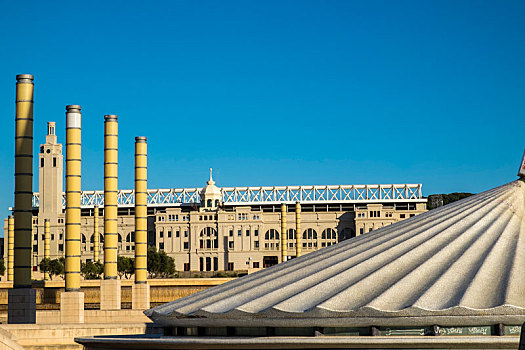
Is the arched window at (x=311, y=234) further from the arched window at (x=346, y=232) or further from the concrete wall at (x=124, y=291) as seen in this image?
the concrete wall at (x=124, y=291)

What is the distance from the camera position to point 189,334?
1606 centimetres

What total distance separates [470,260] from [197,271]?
108802 millimetres

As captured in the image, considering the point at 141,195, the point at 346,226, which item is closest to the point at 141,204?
the point at 141,195

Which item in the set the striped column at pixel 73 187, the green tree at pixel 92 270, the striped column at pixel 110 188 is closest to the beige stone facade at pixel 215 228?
the green tree at pixel 92 270

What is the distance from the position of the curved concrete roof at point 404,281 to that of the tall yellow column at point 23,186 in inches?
456

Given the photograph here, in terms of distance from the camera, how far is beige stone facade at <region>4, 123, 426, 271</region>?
12512cm

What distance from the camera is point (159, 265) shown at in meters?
99.9

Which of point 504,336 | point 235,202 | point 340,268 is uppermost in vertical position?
point 235,202

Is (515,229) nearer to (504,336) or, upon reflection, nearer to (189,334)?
(504,336)

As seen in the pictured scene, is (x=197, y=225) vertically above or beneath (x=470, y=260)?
above

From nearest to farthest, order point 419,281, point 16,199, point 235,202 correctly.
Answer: point 419,281, point 16,199, point 235,202

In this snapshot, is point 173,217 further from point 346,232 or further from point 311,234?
point 346,232

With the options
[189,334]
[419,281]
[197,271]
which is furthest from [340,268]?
[197,271]

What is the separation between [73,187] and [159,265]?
68147mm
